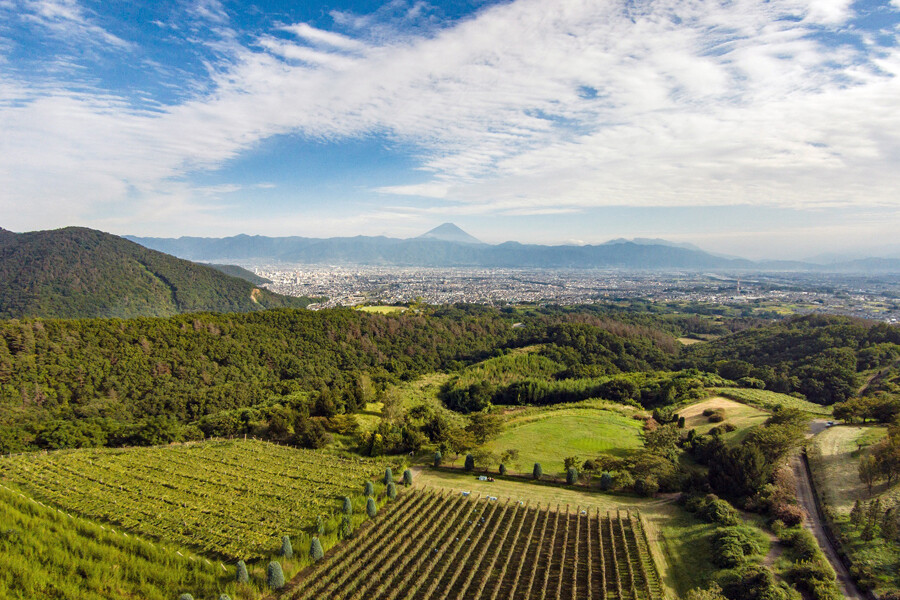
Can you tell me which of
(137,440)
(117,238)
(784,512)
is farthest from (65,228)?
(784,512)

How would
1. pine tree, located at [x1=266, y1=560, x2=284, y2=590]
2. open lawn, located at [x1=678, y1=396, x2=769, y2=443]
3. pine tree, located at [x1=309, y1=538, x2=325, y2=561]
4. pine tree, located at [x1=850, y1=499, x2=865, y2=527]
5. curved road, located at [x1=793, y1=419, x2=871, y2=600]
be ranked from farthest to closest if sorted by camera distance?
1. open lawn, located at [x1=678, y1=396, x2=769, y2=443]
2. pine tree, located at [x1=850, y1=499, x2=865, y2=527]
3. pine tree, located at [x1=309, y1=538, x2=325, y2=561]
4. curved road, located at [x1=793, y1=419, x2=871, y2=600]
5. pine tree, located at [x1=266, y1=560, x2=284, y2=590]

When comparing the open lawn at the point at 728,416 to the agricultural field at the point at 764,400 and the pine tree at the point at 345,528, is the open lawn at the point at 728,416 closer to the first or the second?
the agricultural field at the point at 764,400

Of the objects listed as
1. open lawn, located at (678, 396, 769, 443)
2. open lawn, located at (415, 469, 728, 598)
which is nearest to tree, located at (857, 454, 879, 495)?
open lawn, located at (678, 396, 769, 443)

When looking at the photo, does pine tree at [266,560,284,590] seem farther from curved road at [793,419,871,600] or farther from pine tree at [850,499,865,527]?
pine tree at [850,499,865,527]

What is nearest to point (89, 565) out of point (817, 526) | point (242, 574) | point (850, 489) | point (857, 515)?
point (242, 574)

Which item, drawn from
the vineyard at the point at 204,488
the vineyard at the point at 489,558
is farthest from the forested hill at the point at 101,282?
the vineyard at the point at 489,558

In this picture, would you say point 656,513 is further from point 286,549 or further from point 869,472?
point 286,549

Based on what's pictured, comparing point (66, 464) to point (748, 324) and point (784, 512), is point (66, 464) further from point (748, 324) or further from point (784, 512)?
point (748, 324)
